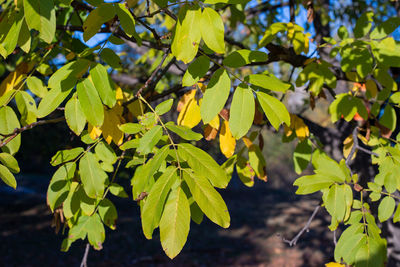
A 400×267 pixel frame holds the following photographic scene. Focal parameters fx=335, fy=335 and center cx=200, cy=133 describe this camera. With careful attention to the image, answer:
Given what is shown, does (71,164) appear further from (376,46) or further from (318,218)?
(318,218)

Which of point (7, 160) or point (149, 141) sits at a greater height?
point (149, 141)

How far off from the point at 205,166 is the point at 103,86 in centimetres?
41

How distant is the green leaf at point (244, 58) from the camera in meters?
1.09

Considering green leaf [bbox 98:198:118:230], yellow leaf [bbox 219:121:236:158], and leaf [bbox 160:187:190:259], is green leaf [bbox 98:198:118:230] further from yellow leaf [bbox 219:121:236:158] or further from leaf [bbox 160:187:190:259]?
leaf [bbox 160:187:190:259]

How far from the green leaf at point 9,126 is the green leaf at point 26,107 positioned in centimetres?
5

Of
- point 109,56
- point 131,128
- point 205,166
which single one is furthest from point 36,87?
point 205,166

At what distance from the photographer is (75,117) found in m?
1.09

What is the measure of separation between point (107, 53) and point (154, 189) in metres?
0.71

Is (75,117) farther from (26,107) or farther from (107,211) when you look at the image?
(107,211)

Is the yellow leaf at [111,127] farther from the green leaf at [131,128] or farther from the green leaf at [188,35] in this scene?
the green leaf at [188,35]

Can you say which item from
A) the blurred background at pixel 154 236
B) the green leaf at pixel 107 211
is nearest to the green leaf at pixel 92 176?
the green leaf at pixel 107 211

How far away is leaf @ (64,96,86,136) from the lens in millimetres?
1084

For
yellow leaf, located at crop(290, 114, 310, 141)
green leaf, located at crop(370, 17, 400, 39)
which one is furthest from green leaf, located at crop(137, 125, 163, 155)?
green leaf, located at crop(370, 17, 400, 39)

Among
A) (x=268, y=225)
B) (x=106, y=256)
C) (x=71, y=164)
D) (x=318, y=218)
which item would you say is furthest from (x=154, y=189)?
(x=318, y=218)
